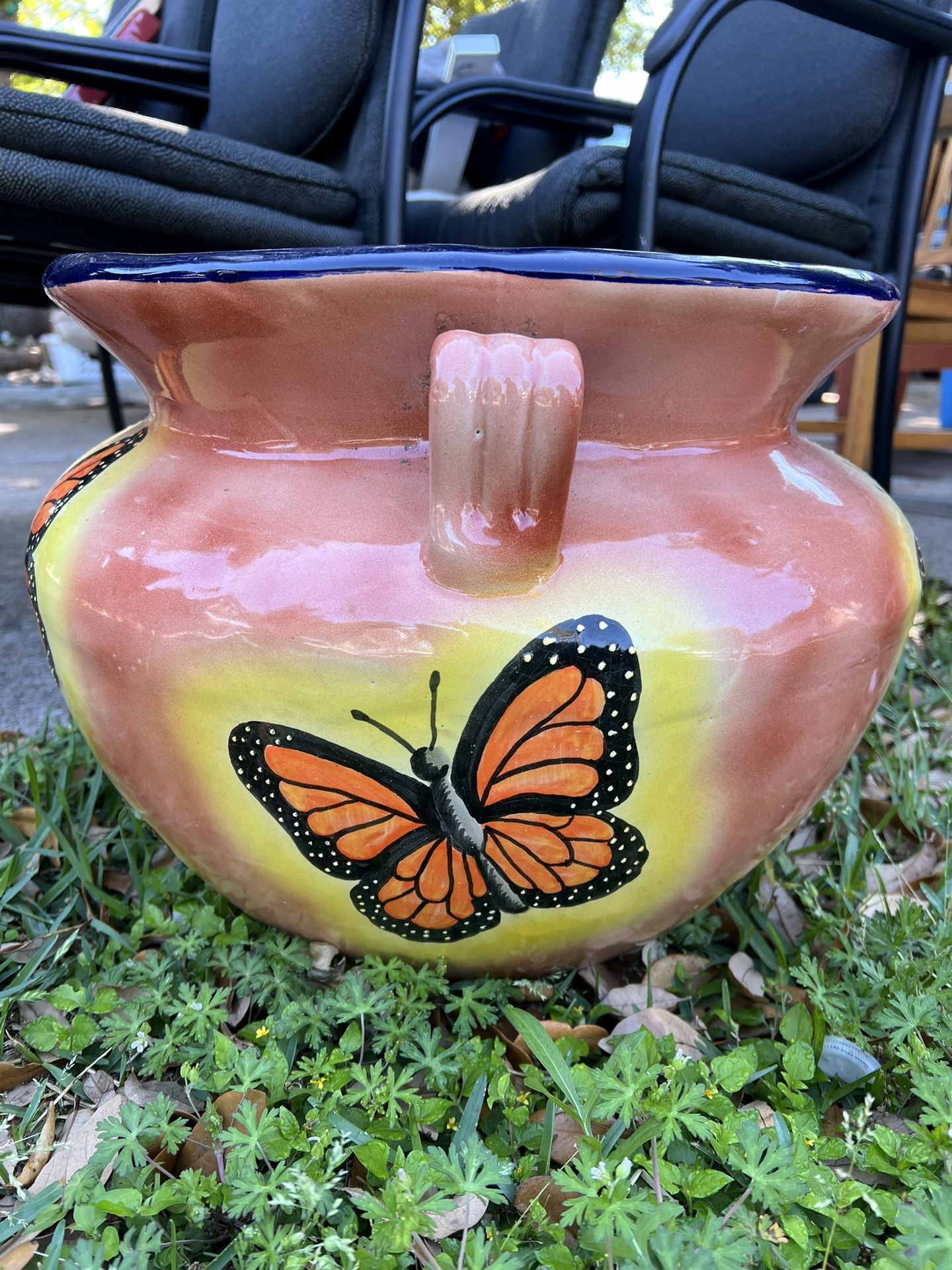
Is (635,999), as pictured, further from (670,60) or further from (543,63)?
(543,63)

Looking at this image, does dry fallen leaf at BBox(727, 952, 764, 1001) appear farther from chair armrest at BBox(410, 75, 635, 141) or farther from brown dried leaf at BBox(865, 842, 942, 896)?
chair armrest at BBox(410, 75, 635, 141)

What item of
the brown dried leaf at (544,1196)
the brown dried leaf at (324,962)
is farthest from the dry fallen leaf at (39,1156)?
the brown dried leaf at (544,1196)

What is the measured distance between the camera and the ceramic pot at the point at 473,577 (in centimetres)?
56

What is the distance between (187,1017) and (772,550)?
0.61 metres

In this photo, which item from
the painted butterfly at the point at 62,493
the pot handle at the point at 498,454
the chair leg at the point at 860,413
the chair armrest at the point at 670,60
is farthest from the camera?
the chair leg at the point at 860,413

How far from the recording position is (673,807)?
635 millimetres

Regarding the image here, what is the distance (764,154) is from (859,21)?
1.23 feet

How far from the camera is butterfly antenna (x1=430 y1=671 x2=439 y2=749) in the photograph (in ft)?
1.89

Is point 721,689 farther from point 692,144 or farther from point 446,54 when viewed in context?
point 446,54

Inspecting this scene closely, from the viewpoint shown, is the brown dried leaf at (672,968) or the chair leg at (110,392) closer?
the brown dried leaf at (672,968)

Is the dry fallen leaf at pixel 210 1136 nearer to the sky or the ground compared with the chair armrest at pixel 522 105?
nearer to the ground

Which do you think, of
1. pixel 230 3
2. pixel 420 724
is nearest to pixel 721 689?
pixel 420 724

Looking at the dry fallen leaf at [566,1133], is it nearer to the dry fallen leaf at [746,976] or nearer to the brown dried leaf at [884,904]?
the dry fallen leaf at [746,976]

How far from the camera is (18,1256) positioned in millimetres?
563
